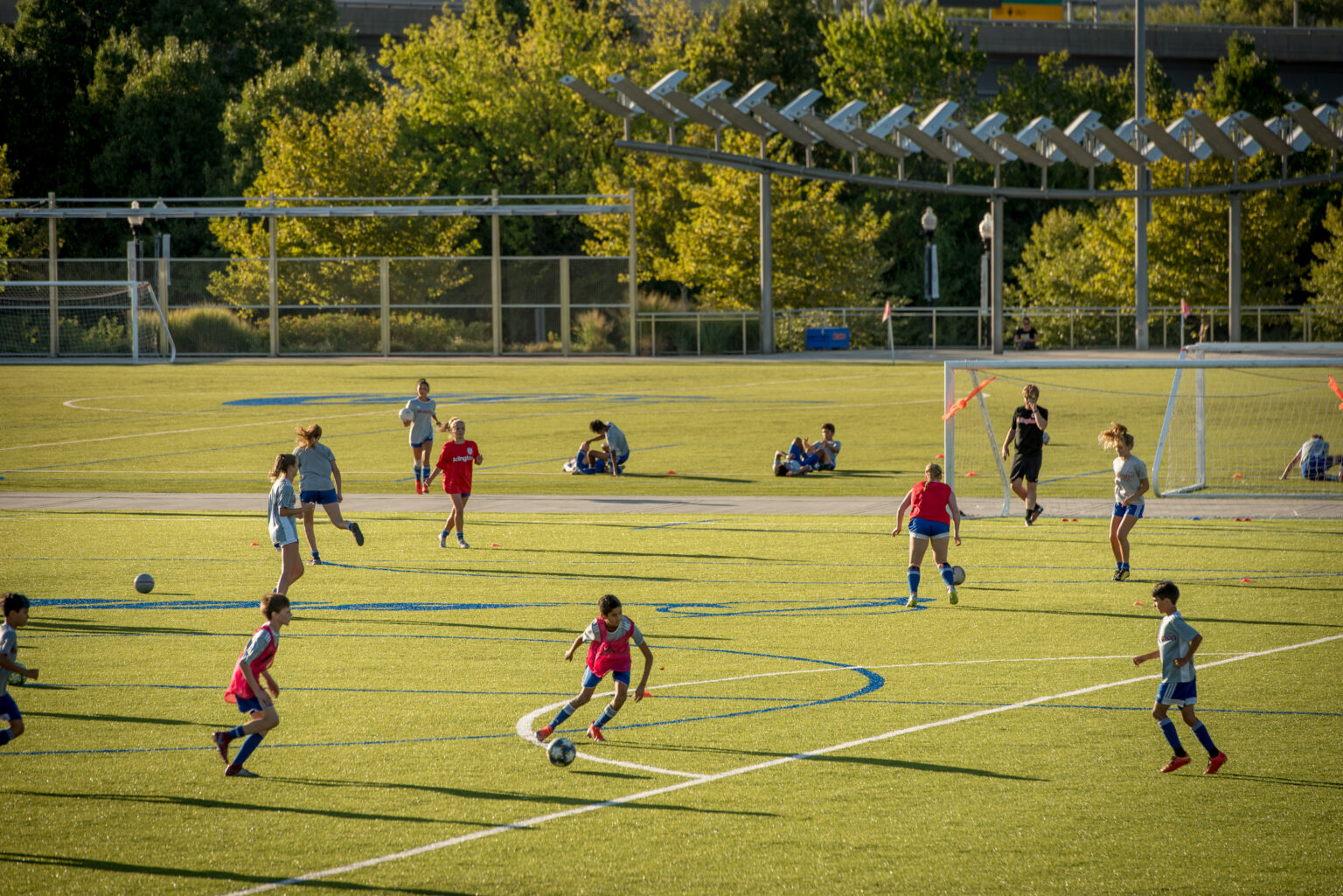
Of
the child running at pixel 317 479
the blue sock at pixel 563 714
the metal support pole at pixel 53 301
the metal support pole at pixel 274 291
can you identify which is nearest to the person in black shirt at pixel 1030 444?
the child running at pixel 317 479

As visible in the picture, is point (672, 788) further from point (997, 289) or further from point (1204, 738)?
point (997, 289)

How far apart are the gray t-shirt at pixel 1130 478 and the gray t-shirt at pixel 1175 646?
6.46 meters

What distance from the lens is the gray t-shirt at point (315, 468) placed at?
1658 cm

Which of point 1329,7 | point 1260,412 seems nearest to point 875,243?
point 1260,412

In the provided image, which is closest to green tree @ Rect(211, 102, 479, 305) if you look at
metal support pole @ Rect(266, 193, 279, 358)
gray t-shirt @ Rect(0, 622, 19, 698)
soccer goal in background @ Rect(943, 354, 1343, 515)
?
metal support pole @ Rect(266, 193, 279, 358)

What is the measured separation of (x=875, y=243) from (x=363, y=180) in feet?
82.2

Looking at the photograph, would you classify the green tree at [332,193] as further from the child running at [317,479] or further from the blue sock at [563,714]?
the blue sock at [563,714]

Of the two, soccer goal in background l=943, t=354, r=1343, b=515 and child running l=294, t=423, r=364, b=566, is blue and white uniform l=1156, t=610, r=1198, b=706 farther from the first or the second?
child running l=294, t=423, r=364, b=566

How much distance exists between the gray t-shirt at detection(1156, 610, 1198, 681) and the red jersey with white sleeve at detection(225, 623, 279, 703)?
577cm

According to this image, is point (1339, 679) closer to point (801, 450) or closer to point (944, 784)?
point (944, 784)

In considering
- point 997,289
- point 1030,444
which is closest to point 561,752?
point 1030,444

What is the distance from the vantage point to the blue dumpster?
56.1 metres

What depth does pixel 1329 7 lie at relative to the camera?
101 m

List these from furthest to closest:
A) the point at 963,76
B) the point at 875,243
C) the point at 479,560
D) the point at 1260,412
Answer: the point at 963,76, the point at 875,243, the point at 1260,412, the point at 479,560
